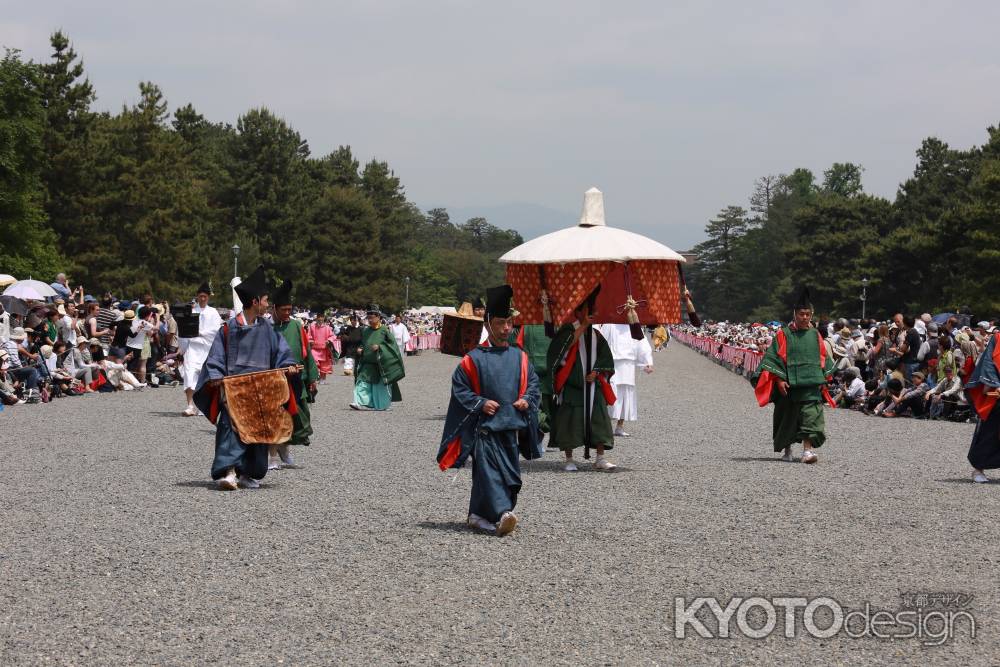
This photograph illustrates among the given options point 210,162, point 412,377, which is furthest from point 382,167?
point 412,377

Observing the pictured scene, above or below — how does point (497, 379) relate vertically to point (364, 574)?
above

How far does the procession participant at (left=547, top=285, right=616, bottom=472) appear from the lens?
12.6 m

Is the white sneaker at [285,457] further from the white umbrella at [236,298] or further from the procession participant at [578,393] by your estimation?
the procession participant at [578,393]

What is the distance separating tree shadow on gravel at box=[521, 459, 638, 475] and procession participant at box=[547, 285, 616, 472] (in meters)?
0.14

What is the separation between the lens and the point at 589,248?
1197cm

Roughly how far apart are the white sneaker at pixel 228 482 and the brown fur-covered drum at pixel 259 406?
0.31 metres

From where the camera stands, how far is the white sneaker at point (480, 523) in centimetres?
880

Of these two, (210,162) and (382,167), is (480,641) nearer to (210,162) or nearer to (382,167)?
(210,162)

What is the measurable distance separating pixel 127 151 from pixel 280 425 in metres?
55.8

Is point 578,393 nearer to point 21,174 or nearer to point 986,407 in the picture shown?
point 986,407

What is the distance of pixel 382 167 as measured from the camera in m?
110

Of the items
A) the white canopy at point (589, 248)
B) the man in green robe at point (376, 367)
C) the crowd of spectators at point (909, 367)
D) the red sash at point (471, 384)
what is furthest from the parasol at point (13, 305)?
the red sash at point (471, 384)

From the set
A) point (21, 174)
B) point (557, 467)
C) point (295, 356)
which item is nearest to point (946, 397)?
point (557, 467)

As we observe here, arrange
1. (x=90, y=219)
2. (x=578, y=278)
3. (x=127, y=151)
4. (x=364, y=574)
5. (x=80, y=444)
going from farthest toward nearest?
(x=127, y=151)
(x=90, y=219)
(x=80, y=444)
(x=578, y=278)
(x=364, y=574)
